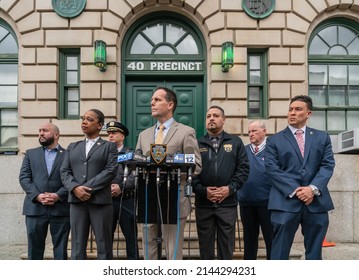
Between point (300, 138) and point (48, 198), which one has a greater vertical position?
point (300, 138)

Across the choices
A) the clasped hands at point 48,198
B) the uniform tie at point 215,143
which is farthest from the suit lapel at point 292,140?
the clasped hands at point 48,198

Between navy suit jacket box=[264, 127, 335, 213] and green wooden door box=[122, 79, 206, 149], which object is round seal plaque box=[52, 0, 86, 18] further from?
navy suit jacket box=[264, 127, 335, 213]

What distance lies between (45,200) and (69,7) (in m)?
6.08

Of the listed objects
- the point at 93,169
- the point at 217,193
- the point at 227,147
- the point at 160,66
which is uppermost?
the point at 160,66

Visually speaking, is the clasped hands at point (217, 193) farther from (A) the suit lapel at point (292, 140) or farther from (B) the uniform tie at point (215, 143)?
(A) the suit lapel at point (292, 140)

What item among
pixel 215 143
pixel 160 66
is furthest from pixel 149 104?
pixel 215 143

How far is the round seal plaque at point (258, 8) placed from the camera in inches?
426

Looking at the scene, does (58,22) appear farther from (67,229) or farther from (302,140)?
(302,140)

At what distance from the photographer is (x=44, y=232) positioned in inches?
253

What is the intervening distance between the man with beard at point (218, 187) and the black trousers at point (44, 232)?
1956 mm

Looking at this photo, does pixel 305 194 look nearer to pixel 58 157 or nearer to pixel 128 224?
pixel 128 224

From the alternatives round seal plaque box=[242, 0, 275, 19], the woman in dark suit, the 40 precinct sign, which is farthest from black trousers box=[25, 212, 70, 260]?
round seal plaque box=[242, 0, 275, 19]
